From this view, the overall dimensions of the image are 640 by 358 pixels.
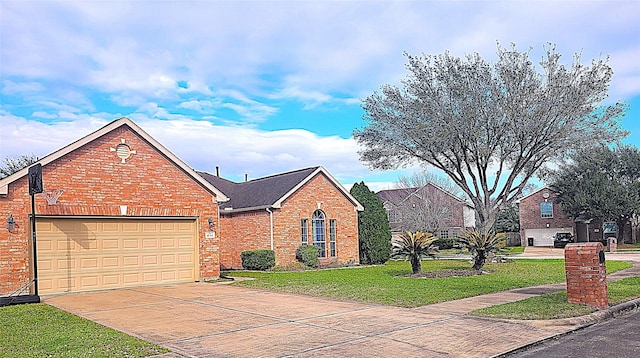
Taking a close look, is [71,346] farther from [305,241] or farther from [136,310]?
[305,241]

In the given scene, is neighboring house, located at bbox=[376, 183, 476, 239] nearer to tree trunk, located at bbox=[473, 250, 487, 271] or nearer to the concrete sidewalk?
tree trunk, located at bbox=[473, 250, 487, 271]

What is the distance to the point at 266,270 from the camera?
22516 millimetres

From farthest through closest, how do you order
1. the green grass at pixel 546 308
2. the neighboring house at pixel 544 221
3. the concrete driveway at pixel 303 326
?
the neighboring house at pixel 544 221, the green grass at pixel 546 308, the concrete driveway at pixel 303 326

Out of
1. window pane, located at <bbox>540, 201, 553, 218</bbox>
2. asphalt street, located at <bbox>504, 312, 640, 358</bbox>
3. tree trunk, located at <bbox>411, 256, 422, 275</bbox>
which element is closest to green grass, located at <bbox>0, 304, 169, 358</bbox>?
asphalt street, located at <bbox>504, 312, 640, 358</bbox>

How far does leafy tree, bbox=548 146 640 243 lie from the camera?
4188 centimetres

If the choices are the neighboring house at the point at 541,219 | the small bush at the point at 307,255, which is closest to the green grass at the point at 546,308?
the small bush at the point at 307,255

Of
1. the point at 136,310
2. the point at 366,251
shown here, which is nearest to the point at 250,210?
the point at 366,251

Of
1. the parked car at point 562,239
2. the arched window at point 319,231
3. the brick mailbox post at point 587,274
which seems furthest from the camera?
the parked car at point 562,239

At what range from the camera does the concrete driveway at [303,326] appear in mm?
7883

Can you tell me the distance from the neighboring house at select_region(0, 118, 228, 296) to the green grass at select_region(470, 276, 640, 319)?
33.6 ft

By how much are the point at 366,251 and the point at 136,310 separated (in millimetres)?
15808

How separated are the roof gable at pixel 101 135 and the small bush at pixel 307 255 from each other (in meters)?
5.84

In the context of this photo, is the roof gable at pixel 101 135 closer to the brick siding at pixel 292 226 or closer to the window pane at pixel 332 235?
the brick siding at pixel 292 226

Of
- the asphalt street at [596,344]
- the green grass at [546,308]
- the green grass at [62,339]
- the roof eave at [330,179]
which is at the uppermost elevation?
the roof eave at [330,179]
